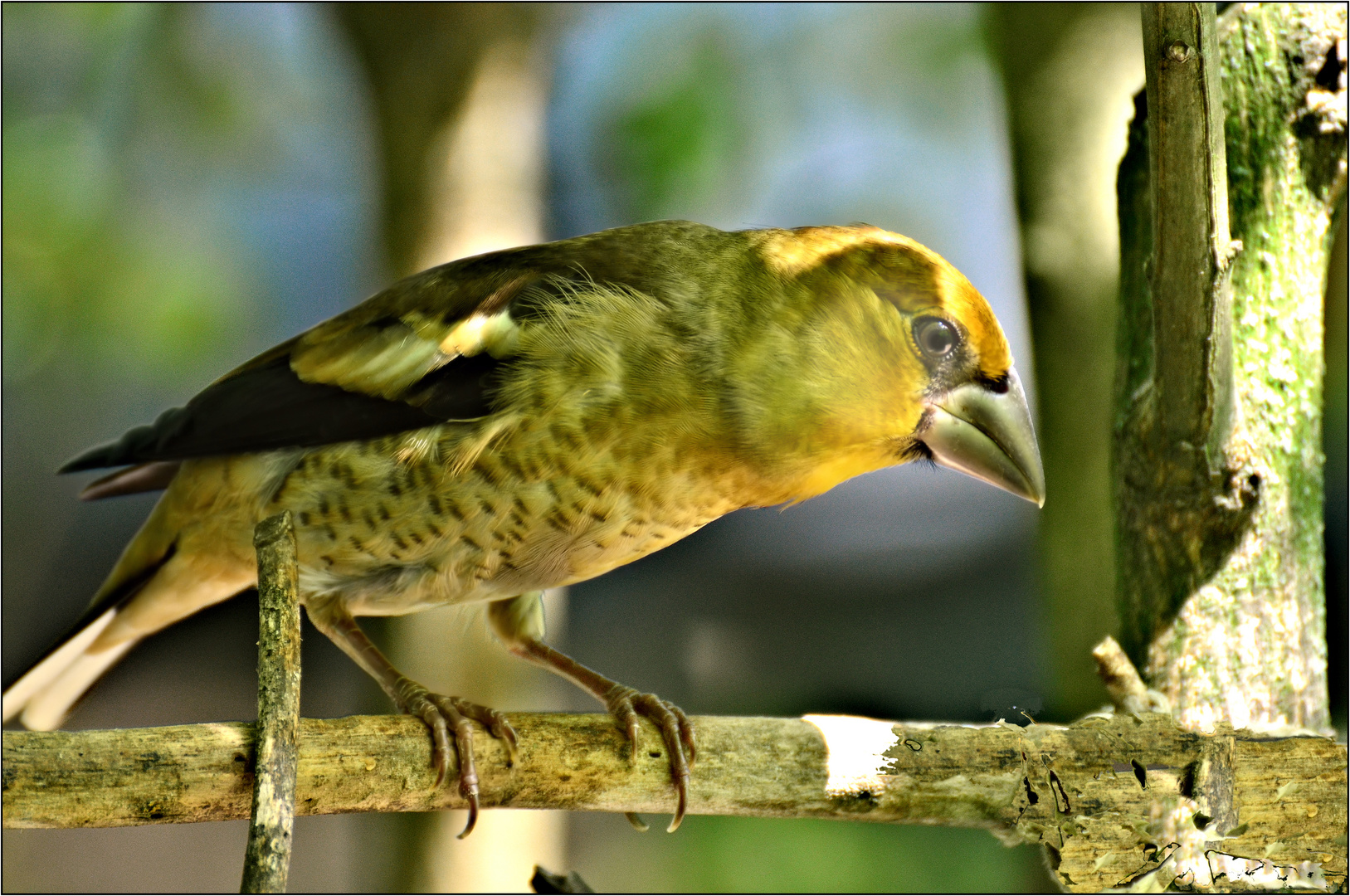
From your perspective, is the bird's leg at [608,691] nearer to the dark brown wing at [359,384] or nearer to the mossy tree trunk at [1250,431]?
the dark brown wing at [359,384]

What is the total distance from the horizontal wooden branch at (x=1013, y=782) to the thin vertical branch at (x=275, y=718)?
1.22ft

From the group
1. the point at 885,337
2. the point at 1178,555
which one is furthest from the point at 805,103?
the point at 1178,555

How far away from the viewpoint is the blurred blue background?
328 centimetres

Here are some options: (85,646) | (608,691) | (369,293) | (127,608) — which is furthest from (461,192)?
(608,691)

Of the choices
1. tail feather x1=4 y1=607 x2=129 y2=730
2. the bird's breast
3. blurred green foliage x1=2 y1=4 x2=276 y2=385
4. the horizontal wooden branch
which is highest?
blurred green foliage x1=2 y1=4 x2=276 y2=385

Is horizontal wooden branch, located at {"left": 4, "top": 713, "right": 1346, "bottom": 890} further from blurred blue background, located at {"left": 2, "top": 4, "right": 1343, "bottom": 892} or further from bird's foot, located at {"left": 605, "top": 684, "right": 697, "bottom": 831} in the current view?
blurred blue background, located at {"left": 2, "top": 4, "right": 1343, "bottom": 892}

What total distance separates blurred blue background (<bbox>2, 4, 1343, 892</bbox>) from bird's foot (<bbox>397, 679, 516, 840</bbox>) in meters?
1.48

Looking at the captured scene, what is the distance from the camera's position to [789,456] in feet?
5.98

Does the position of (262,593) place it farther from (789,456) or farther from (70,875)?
(70,875)

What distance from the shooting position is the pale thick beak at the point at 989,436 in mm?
1785

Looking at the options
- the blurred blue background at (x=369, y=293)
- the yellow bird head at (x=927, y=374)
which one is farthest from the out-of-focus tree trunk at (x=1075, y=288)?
the yellow bird head at (x=927, y=374)

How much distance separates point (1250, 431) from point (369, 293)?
268 cm

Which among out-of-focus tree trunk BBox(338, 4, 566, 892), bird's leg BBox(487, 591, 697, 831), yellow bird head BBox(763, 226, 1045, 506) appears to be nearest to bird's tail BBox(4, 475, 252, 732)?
bird's leg BBox(487, 591, 697, 831)

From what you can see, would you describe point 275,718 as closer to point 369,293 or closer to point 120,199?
point 369,293
